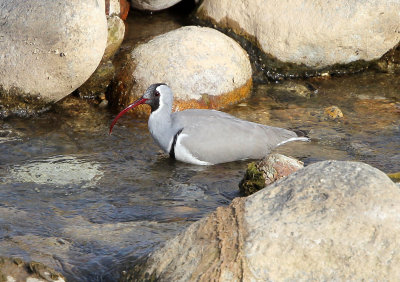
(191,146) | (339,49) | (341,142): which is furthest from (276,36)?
(191,146)

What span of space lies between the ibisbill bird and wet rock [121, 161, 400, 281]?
9.60 ft

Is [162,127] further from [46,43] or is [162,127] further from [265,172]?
[46,43]

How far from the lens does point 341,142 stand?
7.59 m

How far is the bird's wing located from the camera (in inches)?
277

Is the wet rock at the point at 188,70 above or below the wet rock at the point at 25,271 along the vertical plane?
below

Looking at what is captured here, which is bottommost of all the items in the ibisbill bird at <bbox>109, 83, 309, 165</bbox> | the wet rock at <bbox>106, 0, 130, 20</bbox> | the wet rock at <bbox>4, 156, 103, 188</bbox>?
the wet rock at <bbox>4, 156, 103, 188</bbox>

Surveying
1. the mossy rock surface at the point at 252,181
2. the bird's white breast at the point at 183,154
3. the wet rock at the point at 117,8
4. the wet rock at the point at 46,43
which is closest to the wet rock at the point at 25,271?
the mossy rock surface at the point at 252,181

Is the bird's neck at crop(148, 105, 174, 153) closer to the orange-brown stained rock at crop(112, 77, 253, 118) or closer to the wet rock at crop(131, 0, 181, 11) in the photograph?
the orange-brown stained rock at crop(112, 77, 253, 118)

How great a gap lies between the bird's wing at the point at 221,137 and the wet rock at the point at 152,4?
357cm

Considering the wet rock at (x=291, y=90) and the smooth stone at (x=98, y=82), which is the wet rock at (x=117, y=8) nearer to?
the smooth stone at (x=98, y=82)

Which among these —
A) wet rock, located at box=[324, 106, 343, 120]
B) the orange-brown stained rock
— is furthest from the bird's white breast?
wet rock, located at box=[324, 106, 343, 120]

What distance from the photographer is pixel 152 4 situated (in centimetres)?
1044

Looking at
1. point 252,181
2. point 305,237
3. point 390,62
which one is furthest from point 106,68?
point 305,237

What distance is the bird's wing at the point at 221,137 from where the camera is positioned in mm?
7027
